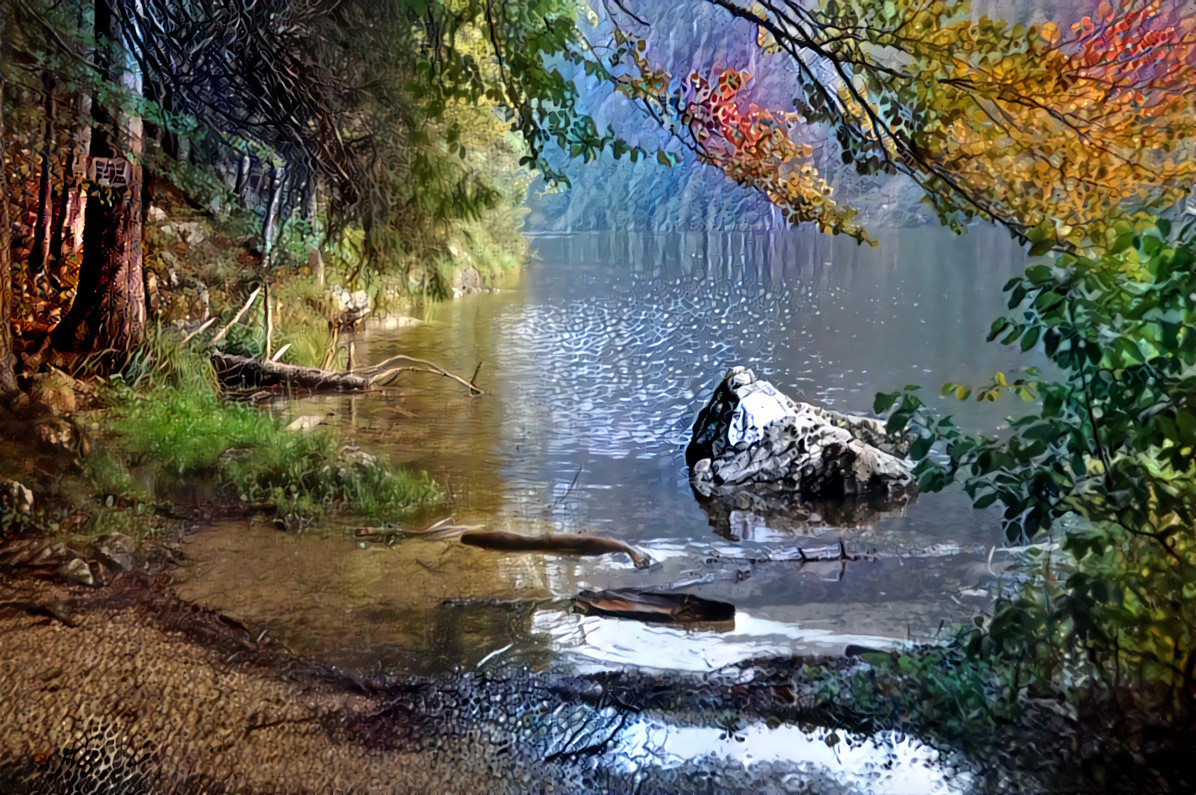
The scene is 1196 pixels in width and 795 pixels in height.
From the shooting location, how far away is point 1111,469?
155 cm

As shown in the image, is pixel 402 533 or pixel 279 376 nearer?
pixel 402 533


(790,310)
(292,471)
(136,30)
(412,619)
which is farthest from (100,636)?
(790,310)

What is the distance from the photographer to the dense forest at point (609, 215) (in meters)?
1.58

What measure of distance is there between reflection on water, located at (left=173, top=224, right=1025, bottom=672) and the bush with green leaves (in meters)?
0.21

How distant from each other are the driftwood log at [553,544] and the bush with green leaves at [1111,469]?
2.19ft

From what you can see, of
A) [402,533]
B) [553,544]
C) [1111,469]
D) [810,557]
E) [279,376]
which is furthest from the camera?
[279,376]

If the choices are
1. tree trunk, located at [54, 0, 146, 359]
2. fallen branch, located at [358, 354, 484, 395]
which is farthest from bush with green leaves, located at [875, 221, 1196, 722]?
tree trunk, located at [54, 0, 146, 359]

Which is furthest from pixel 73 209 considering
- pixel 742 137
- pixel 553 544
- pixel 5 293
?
pixel 742 137

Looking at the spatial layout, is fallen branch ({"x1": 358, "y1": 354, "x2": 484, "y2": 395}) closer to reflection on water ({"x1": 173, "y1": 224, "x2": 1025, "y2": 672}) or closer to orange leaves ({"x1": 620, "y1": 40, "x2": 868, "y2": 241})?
reflection on water ({"x1": 173, "y1": 224, "x2": 1025, "y2": 672})

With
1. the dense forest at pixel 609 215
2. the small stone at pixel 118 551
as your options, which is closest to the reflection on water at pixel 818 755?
the dense forest at pixel 609 215

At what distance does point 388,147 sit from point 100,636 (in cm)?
150

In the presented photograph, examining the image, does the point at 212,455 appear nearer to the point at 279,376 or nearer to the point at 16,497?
the point at 279,376

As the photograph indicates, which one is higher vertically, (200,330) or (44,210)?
(44,210)

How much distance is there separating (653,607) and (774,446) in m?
0.48
